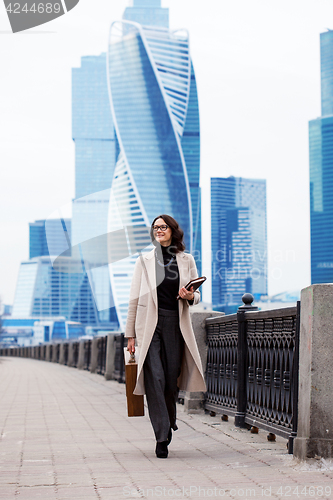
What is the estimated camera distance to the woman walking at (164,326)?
519 cm

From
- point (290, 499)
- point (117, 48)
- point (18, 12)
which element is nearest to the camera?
point (290, 499)

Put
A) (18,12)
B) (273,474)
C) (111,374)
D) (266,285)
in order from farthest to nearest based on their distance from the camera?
(266,285) → (111,374) → (18,12) → (273,474)

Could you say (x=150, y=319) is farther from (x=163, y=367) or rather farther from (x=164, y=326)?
(x=163, y=367)

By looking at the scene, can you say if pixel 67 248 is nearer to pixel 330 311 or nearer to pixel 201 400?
pixel 201 400

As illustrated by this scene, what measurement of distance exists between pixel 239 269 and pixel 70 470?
192m

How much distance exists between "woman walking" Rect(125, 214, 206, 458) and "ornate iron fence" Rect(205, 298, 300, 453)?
644mm

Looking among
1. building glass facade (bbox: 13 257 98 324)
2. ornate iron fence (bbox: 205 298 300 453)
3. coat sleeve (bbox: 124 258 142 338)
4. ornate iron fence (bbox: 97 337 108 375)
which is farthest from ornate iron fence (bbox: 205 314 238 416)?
building glass facade (bbox: 13 257 98 324)

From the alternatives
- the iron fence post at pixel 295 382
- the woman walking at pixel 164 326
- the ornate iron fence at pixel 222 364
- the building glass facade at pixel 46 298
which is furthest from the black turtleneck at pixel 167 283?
the building glass facade at pixel 46 298

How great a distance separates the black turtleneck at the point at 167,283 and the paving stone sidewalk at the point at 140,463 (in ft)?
3.91

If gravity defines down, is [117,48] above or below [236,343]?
above

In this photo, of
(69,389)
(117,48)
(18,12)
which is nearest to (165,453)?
(18,12)

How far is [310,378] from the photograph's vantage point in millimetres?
4363

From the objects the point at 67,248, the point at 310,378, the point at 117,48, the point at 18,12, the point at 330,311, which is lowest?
the point at 310,378

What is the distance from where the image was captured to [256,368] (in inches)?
234
